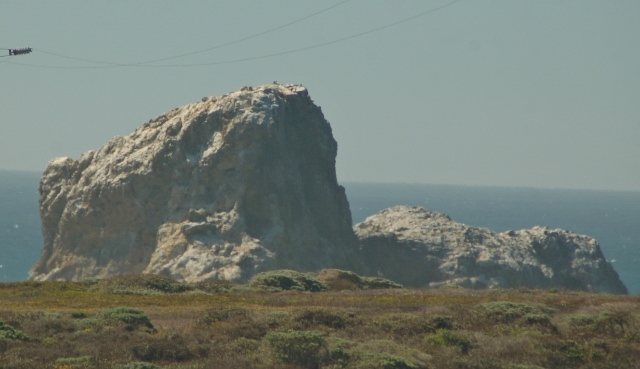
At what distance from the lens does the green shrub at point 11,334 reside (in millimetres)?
21005

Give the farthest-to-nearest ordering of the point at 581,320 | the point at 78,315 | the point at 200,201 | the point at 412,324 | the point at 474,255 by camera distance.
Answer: the point at 474,255
the point at 200,201
the point at 581,320
the point at 78,315
the point at 412,324

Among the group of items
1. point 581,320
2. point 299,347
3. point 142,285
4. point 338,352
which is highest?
point 299,347

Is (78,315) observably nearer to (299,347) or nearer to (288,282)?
(299,347)

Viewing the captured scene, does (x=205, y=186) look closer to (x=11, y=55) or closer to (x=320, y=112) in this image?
(x=320, y=112)

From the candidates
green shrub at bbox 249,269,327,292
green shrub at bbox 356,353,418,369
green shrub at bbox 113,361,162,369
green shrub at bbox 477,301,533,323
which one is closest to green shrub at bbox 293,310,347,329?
green shrub at bbox 356,353,418,369

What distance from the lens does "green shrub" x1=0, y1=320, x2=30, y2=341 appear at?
2100 centimetres

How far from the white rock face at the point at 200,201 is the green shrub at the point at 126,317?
125ft

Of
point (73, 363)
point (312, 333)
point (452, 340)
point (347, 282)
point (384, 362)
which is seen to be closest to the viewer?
point (73, 363)

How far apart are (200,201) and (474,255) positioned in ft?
84.6

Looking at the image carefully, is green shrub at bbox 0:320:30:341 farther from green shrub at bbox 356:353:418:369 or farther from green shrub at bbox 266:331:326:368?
green shrub at bbox 356:353:418:369

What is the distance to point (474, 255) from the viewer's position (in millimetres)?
74188

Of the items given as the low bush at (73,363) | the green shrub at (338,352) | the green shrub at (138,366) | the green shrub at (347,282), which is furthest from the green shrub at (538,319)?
the green shrub at (347,282)

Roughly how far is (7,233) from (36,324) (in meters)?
135

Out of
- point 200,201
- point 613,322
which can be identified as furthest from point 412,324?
point 200,201
